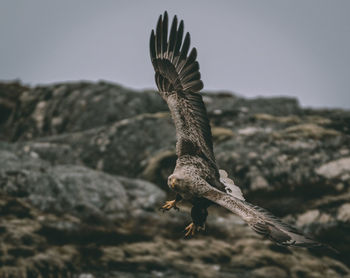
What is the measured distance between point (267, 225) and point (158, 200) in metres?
7.63

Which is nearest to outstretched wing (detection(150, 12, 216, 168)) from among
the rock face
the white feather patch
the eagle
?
the eagle

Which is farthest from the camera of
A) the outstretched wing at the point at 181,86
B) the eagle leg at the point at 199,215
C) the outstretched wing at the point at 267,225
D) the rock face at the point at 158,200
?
the rock face at the point at 158,200

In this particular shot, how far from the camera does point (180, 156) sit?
645 centimetres

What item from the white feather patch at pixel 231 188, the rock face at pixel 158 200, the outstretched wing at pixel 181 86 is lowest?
the rock face at pixel 158 200

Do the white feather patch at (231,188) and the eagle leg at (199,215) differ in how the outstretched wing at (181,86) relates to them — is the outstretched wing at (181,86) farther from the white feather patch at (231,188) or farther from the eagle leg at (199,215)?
the eagle leg at (199,215)

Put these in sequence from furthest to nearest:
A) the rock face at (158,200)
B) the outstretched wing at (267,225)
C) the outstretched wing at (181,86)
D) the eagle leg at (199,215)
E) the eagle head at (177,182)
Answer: the rock face at (158,200)
the outstretched wing at (181,86)
the eagle leg at (199,215)
the eagle head at (177,182)
the outstretched wing at (267,225)

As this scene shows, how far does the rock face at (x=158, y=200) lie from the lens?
10.1 metres

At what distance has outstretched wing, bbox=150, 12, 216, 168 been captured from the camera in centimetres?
659

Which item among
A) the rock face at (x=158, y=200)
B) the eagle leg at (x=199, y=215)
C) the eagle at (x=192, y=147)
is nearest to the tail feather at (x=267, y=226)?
the eagle at (x=192, y=147)

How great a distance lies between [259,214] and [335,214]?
7246 mm

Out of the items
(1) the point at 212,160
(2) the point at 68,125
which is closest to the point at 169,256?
(1) the point at 212,160

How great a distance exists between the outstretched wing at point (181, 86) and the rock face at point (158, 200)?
455 centimetres

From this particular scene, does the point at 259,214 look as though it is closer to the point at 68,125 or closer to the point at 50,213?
the point at 50,213

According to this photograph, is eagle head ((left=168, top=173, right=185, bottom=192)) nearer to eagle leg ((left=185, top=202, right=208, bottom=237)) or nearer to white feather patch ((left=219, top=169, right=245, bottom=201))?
eagle leg ((left=185, top=202, right=208, bottom=237))
